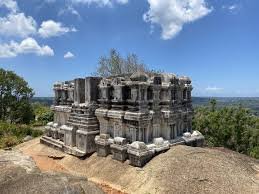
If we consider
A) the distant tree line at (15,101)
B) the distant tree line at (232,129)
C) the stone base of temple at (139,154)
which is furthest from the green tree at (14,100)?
the stone base of temple at (139,154)

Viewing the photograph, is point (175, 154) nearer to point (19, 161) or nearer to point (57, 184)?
point (57, 184)

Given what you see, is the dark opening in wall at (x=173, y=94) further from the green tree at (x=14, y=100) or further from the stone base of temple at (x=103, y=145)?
the green tree at (x=14, y=100)

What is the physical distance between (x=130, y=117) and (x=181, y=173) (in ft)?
9.26

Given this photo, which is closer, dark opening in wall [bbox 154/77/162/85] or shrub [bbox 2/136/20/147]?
dark opening in wall [bbox 154/77/162/85]

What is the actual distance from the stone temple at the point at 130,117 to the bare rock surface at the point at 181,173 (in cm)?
48

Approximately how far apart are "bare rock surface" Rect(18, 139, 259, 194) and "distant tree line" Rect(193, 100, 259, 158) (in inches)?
238

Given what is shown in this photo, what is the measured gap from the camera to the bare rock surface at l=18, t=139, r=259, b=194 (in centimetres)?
835

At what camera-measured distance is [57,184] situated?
24.8 feet

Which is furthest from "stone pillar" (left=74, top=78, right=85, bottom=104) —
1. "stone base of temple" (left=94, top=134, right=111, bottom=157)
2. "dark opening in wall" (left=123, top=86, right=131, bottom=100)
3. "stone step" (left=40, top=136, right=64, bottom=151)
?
"dark opening in wall" (left=123, top=86, right=131, bottom=100)

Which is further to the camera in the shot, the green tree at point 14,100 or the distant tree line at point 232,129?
the green tree at point 14,100

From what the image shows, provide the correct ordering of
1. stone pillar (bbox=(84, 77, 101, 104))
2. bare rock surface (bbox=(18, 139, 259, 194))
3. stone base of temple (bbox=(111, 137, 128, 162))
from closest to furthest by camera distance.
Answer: bare rock surface (bbox=(18, 139, 259, 194)) < stone base of temple (bbox=(111, 137, 128, 162)) < stone pillar (bbox=(84, 77, 101, 104))

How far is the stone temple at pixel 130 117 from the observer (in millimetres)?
10617

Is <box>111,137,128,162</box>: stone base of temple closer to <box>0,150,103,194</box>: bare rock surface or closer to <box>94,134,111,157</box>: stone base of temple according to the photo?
<box>94,134,111,157</box>: stone base of temple

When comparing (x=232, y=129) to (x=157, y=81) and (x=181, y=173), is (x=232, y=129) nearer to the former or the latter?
(x=157, y=81)
